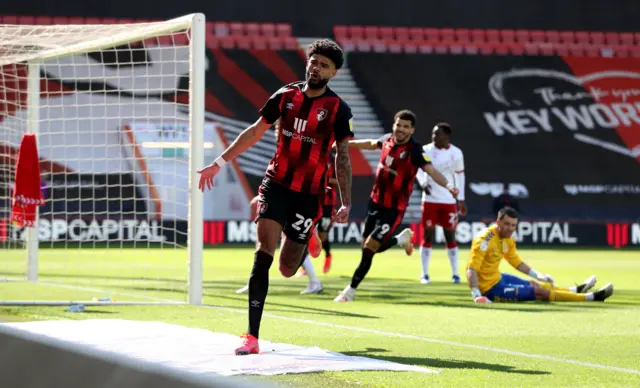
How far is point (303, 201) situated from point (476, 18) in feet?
76.0

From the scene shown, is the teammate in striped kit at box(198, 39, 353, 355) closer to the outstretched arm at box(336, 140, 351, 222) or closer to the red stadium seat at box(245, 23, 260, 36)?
the outstretched arm at box(336, 140, 351, 222)

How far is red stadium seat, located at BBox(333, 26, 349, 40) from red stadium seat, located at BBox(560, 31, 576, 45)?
5.89 metres

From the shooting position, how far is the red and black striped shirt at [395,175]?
1184cm

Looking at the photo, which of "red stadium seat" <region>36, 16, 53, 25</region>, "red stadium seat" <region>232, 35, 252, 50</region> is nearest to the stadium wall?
"red stadium seat" <region>36, 16, 53, 25</region>

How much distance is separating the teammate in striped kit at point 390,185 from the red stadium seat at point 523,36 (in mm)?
18961

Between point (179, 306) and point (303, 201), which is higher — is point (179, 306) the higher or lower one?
the lower one

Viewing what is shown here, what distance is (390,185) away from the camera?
11.9 meters

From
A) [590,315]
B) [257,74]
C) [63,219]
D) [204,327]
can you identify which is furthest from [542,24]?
[204,327]

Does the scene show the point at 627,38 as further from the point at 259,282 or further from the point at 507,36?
the point at 259,282

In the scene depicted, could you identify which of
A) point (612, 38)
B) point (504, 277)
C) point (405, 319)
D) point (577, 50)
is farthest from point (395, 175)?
point (612, 38)

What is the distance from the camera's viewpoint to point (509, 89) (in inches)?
1184

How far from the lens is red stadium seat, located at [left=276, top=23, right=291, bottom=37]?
95.7ft

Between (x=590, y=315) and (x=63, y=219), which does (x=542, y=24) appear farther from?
(x=590, y=315)

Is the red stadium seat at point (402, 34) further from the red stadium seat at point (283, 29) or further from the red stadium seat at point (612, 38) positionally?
the red stadium seat at point (612, 38)
